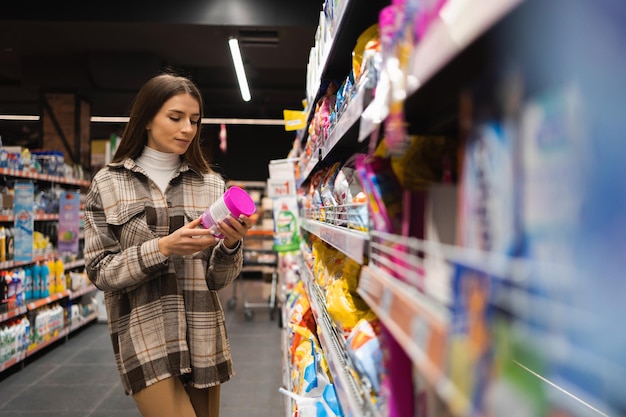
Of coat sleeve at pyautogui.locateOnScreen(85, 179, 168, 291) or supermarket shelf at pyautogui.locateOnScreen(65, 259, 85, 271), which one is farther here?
supermarket shelf at pyautogui.locateOnScreen(65, 259, 85, 271)

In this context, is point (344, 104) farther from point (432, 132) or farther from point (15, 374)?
point (15, 374)

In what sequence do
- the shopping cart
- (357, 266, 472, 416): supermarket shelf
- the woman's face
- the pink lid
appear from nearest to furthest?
(357, 266, 472, 416): supermarket shelf, the pink lid, the woman's face, the shopping cart

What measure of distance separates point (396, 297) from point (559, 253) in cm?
35

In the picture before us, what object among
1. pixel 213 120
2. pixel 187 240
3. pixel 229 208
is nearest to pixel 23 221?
pixel 187 240

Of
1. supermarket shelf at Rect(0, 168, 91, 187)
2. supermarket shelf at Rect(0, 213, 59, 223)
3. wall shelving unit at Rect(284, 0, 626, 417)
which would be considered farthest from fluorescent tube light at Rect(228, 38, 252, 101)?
wall shelving unit at Rect(284, 0, 626, 417)

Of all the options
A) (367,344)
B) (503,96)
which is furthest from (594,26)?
(367,344)

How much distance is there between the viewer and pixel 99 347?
541 cm

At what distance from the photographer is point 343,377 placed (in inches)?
51.4

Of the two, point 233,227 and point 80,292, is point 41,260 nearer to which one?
point 80,292

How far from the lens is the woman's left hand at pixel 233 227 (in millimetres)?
1688

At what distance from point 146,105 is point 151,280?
62 cm

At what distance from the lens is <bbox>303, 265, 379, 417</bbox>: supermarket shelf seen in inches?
43.7

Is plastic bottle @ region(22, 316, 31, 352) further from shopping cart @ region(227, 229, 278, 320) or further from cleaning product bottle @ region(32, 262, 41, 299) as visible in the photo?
shopping cart @ region(227, 229, 278, 320)

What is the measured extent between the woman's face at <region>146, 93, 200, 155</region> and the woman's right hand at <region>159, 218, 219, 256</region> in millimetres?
362
